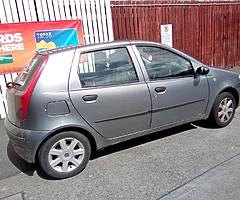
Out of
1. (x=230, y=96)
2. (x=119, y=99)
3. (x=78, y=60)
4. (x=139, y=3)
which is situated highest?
(x=139, y=3)

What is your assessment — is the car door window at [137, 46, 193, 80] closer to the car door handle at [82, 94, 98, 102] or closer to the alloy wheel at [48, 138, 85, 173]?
the car door handle at [82, 94, 98, 102]

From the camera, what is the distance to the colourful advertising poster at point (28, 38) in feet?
17.9

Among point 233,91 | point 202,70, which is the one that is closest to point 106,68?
point 202,70

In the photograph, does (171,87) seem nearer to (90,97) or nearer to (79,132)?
(90,97)

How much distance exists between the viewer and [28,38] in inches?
222

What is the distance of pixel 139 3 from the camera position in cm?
680

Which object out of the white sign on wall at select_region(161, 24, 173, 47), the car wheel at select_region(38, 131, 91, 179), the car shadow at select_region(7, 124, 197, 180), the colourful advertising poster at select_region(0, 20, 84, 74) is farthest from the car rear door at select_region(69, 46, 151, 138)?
the white sign on wall at select_region(161, 24, 173, 47)

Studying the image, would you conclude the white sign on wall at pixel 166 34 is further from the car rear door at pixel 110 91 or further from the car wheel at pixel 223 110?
the car rear door at pixel 110 91

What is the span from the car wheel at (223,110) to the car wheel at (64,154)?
7.23 feet

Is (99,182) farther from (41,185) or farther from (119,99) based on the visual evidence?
(119,99)

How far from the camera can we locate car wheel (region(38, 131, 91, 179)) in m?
3.21

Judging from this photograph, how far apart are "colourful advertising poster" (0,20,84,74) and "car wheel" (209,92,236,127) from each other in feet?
11.1

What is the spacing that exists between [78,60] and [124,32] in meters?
3.60

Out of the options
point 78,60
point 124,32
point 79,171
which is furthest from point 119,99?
point 124,32
